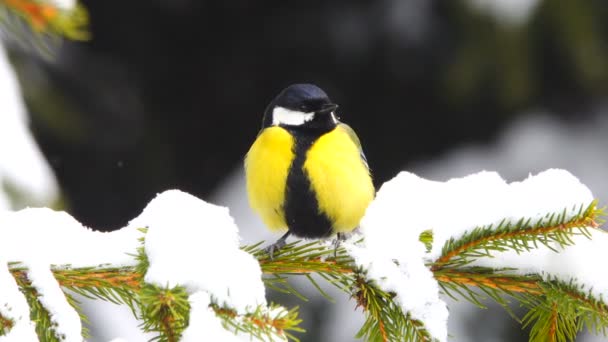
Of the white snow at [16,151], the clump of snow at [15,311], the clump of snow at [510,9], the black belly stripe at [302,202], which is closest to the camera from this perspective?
the clump of snow at [15,311]

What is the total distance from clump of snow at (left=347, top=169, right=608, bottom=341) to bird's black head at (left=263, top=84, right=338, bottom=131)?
70cm

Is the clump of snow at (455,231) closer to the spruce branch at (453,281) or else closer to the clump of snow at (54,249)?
the spruce branch at (453,281)

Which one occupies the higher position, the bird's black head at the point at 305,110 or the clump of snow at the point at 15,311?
the bird's black head at the point at 305,110

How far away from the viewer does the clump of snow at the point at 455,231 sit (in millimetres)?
1406

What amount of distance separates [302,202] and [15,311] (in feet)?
3.58

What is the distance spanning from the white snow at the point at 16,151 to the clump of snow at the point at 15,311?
633 mm

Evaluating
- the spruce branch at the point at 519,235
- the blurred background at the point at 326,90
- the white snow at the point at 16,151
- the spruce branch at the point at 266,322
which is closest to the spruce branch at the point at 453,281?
the spruce branch at the point at 519,235

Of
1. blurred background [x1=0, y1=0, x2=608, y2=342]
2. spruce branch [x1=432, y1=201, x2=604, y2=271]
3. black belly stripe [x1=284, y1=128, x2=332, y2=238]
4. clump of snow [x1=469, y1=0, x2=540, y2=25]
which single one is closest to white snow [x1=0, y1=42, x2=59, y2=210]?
black belly stripe [x1=284, y1=128, x2=332, y2=238]

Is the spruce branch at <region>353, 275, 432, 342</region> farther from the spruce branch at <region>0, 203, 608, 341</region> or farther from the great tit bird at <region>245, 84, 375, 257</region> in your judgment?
the great tit bird at <region>245, 84, 375, 257</region>

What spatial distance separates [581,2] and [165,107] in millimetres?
2904

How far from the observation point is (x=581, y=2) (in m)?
4.16

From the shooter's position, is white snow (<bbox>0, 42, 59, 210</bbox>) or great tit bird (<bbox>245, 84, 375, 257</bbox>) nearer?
white snow (<bbox>0, 42, 59, 210</bbox>)

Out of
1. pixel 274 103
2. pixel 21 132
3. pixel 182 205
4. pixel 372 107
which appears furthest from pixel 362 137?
pixel 182 205

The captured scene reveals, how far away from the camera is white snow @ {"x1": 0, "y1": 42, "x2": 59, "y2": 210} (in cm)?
184
